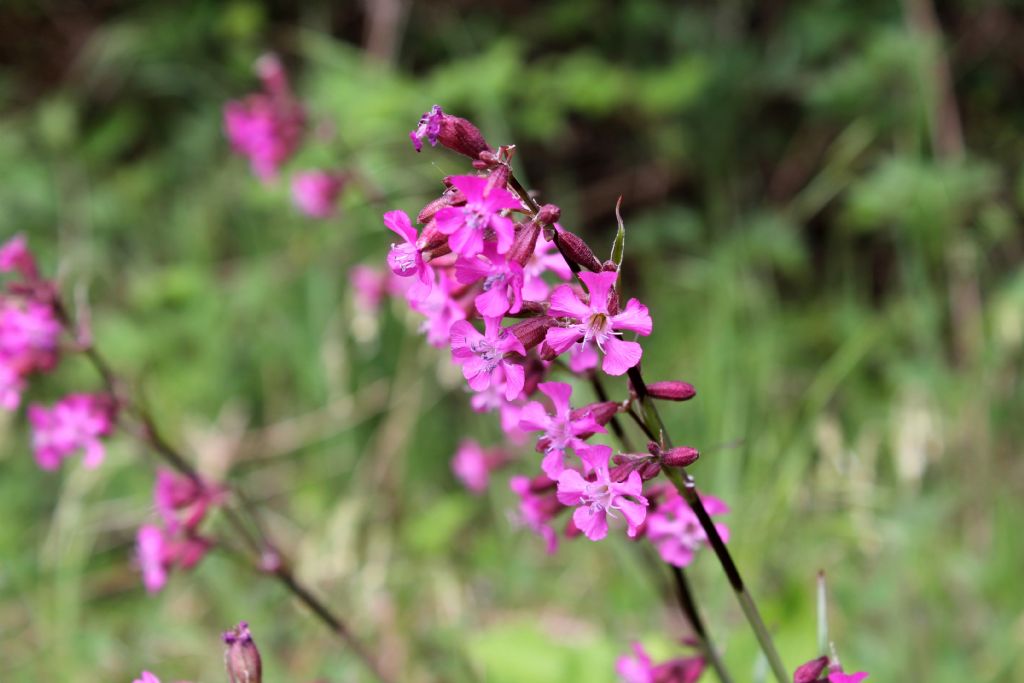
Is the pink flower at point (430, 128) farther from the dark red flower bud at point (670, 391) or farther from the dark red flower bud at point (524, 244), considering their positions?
the dark red flower bud at point (670, 391)

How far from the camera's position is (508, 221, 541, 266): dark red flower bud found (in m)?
0.76

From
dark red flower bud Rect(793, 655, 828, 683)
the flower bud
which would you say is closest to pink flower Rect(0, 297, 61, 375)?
the flower bud

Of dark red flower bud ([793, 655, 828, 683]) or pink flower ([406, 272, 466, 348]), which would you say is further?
pink flower ([406, 272, 466, 348])

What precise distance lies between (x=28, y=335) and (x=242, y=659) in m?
0.74

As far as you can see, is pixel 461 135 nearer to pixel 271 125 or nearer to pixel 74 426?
pixel 74 426

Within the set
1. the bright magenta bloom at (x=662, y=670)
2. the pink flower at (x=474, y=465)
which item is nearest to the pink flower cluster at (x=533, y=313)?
the bright magenta bloom at (x=662, y=670)

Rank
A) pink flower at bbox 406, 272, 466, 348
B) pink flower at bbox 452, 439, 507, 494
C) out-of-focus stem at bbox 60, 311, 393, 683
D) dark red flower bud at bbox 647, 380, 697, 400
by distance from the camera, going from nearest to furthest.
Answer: dark red flower bud at bbox 647, 380, 697, 400 → pink flower at bbox 406, 272, 466, 348 → out-of-focus stem at bbox 60, 311, 393, 683 → pink flower at bbox 452, 439, 507, 494

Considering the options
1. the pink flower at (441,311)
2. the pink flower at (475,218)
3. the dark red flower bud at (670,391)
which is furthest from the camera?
the pink flower at (441,311)

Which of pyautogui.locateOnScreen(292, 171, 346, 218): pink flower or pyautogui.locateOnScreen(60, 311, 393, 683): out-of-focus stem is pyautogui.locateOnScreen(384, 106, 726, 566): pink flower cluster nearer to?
pyautogui.locateOnScreen(60, 311, 393, 683): out-of-focus stem

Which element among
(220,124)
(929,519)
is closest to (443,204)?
(929,519)

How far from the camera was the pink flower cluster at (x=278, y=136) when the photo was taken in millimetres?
2355

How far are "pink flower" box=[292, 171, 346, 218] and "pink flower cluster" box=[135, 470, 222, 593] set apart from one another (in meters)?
1.05

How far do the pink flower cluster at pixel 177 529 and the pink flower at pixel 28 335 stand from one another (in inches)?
9.8

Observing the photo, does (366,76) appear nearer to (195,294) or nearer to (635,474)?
(195,294)
